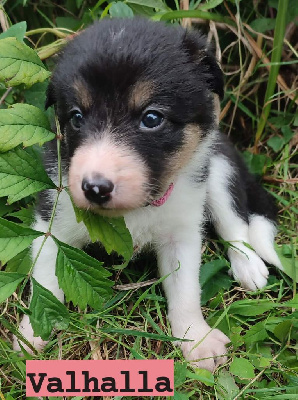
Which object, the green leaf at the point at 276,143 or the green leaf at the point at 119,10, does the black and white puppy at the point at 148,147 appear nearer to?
the green leaf at the point at 119,10

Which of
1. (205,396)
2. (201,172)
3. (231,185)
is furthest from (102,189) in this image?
(231,185)

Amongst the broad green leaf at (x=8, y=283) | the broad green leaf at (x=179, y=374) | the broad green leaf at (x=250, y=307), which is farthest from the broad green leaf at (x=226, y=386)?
the broad green leaf at (x=8, y=283)

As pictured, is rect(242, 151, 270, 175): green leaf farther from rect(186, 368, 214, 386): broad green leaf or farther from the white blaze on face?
the white blaze on face

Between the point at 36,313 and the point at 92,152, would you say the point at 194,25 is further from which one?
the point at 36,313

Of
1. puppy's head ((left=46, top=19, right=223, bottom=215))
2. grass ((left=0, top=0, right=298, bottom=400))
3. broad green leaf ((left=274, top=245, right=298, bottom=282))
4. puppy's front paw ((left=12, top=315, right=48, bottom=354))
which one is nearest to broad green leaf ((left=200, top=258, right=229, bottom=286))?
grass ((left=0, top=0, right=298, bottom=400))

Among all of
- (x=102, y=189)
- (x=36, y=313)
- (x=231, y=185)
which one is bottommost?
(x=231, y=185)

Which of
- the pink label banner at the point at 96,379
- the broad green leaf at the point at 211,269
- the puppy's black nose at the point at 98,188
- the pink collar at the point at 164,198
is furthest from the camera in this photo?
the broad green leaf at the point at 211,269
